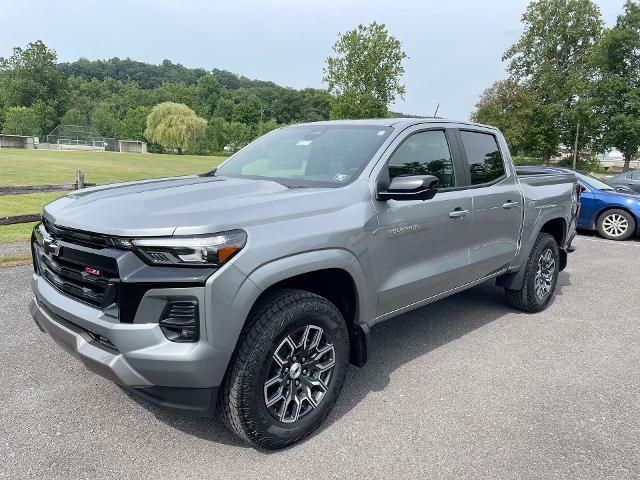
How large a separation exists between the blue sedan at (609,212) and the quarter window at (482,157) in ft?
23.7

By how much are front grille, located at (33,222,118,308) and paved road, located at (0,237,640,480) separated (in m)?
0.84

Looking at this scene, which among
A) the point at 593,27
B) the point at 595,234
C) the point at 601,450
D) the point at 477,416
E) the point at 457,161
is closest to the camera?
the point at 601,450

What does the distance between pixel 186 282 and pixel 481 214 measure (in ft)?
8.85

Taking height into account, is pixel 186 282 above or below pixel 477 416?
above

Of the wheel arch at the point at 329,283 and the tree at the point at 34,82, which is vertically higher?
the tree at the point at 34,82

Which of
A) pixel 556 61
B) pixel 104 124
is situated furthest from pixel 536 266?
pixel 104 124

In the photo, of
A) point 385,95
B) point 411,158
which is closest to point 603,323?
point 411,158

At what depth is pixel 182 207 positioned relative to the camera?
263 centimetres

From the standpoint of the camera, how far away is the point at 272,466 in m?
2.66

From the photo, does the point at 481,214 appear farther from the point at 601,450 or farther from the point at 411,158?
the point at 601,450

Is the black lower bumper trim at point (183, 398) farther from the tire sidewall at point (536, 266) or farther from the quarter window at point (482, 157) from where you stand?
the tire sidewall at point (536, 266)

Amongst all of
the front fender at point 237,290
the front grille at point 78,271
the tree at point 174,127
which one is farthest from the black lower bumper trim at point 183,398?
the tree at point 174,127

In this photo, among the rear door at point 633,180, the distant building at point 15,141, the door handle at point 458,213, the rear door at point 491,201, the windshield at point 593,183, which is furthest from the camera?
the distant building at point 15,141

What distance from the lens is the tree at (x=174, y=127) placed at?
78.9 metres
